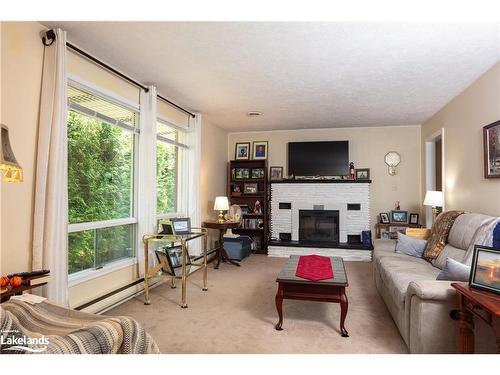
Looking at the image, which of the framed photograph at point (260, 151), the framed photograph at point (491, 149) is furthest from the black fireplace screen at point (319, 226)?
the framed photograph at point (491, 149)

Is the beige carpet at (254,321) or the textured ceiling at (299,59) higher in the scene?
the textured ceiling at (299,59)

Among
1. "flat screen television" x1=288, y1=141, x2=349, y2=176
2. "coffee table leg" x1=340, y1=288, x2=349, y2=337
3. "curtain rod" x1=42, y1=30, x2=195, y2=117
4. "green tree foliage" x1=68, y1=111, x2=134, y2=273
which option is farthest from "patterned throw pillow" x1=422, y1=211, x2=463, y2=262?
"curtain rod" x1=42, y1=30, x2=195, y2=117

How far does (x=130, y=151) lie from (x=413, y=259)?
3568 millimetres

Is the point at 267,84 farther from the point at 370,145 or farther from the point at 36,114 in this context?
the point at 370,145

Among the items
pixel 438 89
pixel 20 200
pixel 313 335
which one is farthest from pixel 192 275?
pixel 438 89

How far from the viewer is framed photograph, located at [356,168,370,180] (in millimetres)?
6016

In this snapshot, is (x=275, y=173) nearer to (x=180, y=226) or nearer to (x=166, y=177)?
(x=166, y=177)

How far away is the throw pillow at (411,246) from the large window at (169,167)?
318cm

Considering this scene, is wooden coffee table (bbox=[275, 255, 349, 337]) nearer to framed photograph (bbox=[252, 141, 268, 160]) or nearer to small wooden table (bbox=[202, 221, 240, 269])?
small wooden table (bbox=[202, 221, 240, 269])

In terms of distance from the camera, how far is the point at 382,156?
19.7ft

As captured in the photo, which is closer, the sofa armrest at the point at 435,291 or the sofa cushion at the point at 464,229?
the sofa armrest at the point at 435,291

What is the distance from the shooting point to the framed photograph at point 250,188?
6.37m

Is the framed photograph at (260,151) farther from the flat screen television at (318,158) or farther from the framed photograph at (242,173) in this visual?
the flat screen television at (318,158)

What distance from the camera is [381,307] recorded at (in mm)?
3232
